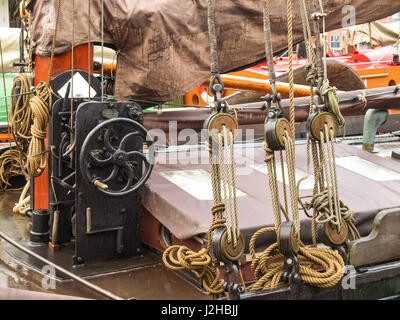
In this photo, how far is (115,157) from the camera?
3.21 meters

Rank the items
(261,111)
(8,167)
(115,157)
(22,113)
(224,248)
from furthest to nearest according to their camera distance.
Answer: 1. (8,167)
2. (261,111)
3. (22,113)
4. (115,157)
5. (224,248)

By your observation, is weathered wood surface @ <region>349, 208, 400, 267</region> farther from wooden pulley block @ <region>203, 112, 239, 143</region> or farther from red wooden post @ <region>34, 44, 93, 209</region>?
red wooden post @ <region>34, 44, 93, 209</region>

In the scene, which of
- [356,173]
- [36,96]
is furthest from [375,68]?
[36,96]

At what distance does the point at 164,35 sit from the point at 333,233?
197cm

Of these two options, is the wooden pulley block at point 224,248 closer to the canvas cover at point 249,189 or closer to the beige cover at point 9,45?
the canvas cover at point 249,189

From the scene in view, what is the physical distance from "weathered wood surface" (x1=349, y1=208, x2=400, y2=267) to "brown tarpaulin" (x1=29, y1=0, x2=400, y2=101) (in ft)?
5.83

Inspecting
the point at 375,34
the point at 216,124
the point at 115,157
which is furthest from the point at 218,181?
the point at 375,34

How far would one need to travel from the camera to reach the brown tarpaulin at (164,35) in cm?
377

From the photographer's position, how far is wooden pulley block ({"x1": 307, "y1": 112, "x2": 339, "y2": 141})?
2689mm

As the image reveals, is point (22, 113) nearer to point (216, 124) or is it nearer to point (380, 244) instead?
point (216, 124)

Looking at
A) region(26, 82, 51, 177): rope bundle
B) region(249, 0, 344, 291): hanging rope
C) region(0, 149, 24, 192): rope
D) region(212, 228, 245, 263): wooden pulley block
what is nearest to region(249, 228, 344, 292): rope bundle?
region(249, 0, 344, 291): hanging rope

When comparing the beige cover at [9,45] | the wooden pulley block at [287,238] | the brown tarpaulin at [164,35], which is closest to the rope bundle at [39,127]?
the brown tarpaulin at [164,35]

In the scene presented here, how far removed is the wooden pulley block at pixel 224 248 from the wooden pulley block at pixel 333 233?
477 mm
